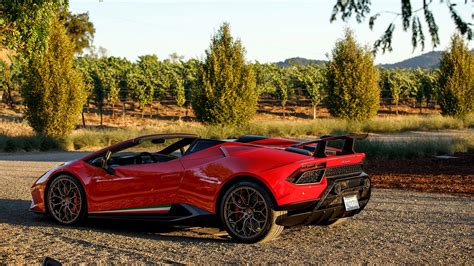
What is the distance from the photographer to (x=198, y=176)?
7.59m

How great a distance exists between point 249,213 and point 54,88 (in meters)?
26.1

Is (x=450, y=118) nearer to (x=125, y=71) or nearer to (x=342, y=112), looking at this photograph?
(x=342, y=112)

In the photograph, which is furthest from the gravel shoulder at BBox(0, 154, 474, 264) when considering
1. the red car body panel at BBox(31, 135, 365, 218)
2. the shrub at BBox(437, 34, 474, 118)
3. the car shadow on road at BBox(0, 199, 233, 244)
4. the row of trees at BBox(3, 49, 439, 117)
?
the row of trees at BBox(3, 49, 439, 117)

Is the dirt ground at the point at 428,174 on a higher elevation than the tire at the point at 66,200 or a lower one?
lower

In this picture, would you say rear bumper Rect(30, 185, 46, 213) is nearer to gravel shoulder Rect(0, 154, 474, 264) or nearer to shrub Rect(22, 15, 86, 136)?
gravel shoulder Rect(0, 154, 474, 264)

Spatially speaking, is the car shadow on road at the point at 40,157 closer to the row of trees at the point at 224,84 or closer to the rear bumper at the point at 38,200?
the row of trees at the point at 224,84

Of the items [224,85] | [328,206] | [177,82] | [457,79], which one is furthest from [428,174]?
[177,82]

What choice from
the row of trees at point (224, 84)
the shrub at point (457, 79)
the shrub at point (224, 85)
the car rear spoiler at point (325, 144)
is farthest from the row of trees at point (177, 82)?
the car rear spoiler at point (325, 144)

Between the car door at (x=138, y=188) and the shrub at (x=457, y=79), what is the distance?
37.0 metres

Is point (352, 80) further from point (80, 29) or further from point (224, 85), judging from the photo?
point (80, 29)

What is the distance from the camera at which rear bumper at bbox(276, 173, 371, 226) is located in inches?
281

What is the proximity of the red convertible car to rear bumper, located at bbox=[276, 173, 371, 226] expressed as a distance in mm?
11

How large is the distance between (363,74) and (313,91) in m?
24.4

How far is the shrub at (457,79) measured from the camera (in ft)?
138
